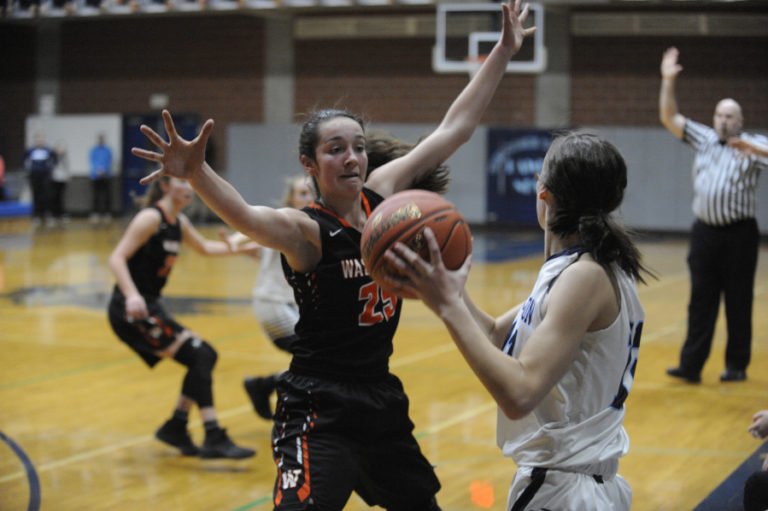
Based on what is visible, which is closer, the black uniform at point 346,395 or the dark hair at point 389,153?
the black uniform at point 346,395

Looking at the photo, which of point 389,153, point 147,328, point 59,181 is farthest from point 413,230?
point 59,181

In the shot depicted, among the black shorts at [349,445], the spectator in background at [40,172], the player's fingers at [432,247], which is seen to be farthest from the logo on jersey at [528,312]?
the spectator in background at [40,172]

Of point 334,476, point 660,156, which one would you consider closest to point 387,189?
point 334,476

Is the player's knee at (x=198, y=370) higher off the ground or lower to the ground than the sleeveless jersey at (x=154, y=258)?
lower

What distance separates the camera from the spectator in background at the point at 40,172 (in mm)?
→ 20094

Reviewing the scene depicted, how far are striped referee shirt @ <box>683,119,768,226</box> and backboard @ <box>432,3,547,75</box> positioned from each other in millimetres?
7808

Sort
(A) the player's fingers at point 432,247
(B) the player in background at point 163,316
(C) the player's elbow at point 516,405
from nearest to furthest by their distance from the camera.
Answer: (A) the player's fingers at point 432,247
(C) the player's elbow at point 516,405
(B) the player in background at point 163,316

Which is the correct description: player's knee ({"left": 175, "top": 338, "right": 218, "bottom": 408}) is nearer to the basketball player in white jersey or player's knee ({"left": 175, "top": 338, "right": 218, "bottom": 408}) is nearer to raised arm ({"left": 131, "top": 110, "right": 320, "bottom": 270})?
raised arm ({"left": 131, "top": 110, "right": 320, "bottom": 270})

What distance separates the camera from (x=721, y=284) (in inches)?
266

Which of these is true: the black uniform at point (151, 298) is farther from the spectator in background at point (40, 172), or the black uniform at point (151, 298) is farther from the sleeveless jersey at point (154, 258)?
the spectator in background at point (40, 172)

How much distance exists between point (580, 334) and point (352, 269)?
89 centimetres

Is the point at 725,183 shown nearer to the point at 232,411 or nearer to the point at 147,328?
the point at 232,411

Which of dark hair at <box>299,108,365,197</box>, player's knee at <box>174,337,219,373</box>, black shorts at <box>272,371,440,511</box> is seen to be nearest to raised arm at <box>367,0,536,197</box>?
dark hair at <box>299,108,365,197</box>

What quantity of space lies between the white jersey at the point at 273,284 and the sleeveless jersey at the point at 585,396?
322cm
